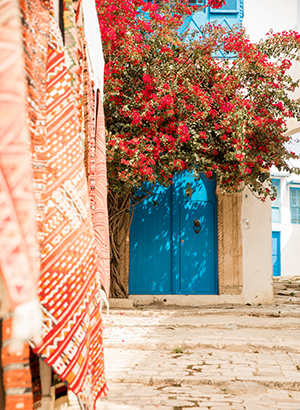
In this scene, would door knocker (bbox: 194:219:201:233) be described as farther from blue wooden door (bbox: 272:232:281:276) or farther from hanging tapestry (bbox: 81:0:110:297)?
blue wooden door (bbox: 272:232:281:276)

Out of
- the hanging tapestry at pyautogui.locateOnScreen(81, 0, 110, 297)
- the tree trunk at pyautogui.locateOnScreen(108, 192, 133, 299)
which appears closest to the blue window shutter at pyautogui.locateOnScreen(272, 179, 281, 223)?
the tree trunk at pyautogui.locateOnScreen(108, 192, 133, 299)

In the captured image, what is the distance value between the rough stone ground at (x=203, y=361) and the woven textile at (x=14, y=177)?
2589 millimetres

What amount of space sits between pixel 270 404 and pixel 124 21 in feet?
21.0

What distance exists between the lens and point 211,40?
7816 mm

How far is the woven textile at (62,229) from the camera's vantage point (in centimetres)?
99

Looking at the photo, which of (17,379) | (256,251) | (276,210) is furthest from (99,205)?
(276,210)

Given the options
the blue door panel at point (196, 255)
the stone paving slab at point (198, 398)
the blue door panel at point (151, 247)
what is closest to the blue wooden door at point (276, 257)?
the blue door panel at point (196, 255)

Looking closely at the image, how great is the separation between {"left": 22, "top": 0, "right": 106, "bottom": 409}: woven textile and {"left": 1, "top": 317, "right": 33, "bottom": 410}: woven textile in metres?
0.05

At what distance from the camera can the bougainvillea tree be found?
7.12m

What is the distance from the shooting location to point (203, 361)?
4.21 metres

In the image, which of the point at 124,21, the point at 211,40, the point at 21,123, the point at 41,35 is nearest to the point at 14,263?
the point at 21,123

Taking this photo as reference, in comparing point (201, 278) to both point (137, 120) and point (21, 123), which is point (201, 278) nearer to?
point (137, 120)

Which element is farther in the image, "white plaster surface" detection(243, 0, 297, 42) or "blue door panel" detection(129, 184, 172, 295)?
"white plaster surface" detection(243, 0, 297, 42)

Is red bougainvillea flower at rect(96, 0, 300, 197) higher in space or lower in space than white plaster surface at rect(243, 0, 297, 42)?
lower
